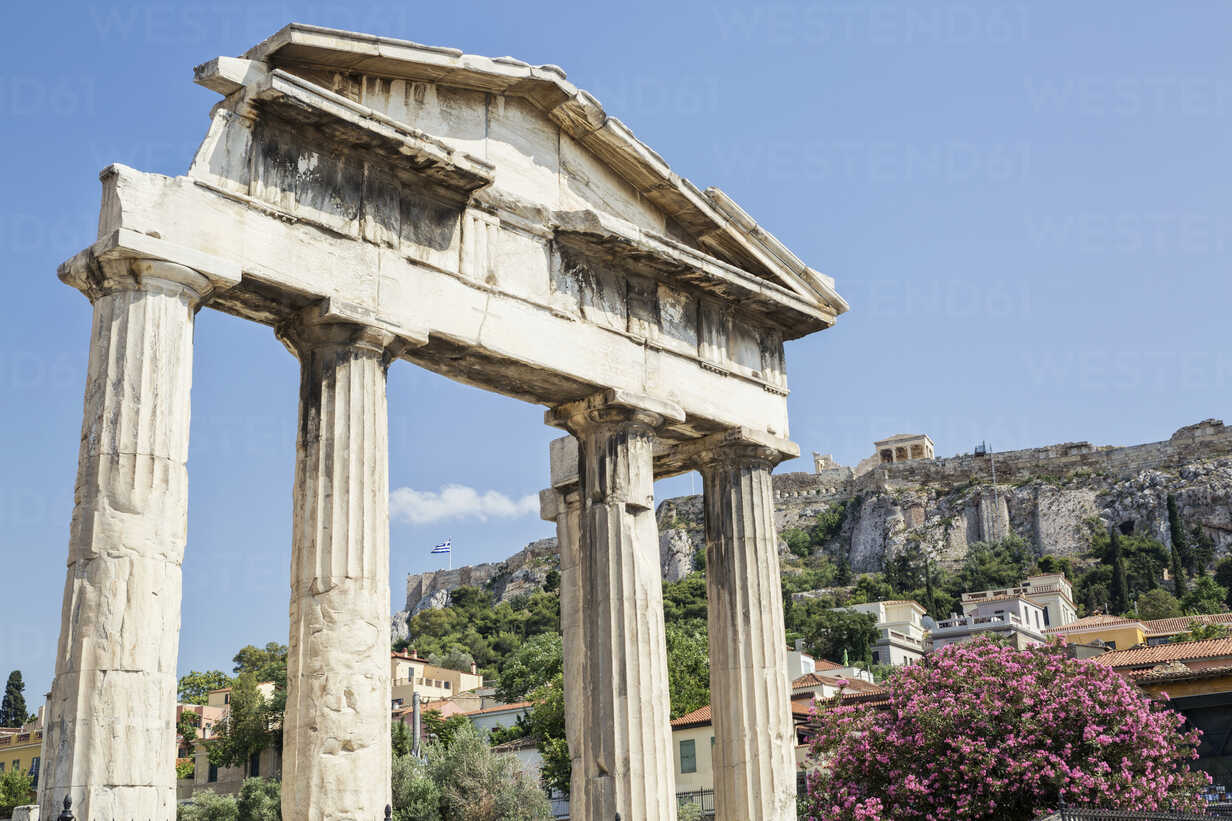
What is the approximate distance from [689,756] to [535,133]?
112 ft

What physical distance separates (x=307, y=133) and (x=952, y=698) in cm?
1612

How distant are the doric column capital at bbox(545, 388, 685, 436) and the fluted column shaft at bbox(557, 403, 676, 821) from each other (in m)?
0.02

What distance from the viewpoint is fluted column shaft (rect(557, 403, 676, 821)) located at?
48.6 feet

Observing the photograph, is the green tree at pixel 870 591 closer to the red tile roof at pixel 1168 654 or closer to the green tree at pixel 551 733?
the green tree at pixel 551 733

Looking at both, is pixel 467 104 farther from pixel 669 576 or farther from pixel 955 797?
pixel 669 576

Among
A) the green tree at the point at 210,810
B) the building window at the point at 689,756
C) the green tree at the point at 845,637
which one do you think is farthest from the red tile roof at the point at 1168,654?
the green tree at the point at 845,637

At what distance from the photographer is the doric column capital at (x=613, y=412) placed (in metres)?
15.8

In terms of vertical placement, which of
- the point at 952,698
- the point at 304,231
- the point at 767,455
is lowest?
the point at 952,698

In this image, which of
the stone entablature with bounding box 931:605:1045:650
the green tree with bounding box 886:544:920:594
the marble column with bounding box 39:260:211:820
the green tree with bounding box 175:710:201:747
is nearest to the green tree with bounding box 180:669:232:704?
the green tree with bounding box 175:710:201:747

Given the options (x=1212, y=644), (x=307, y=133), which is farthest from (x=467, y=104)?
(x=1212, y=644)

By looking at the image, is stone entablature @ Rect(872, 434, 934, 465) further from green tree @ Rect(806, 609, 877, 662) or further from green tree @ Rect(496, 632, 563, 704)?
green tree @ Rect(496, 632, 563, 704)

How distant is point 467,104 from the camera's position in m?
14.8

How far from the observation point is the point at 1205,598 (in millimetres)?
91125

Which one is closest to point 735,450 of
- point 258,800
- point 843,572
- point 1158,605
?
point 258,800
